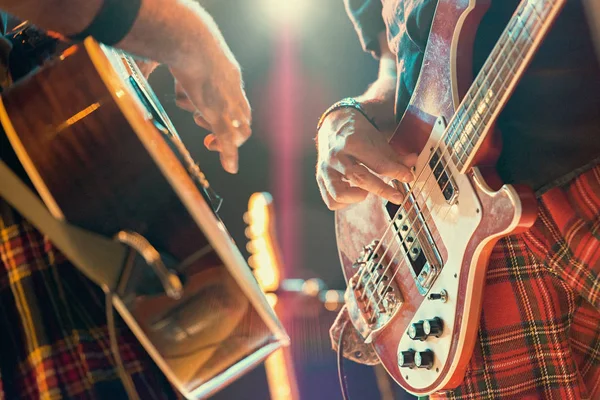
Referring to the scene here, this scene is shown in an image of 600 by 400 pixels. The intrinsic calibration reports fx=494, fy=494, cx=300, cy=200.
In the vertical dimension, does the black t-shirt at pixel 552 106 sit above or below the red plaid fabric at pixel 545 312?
above

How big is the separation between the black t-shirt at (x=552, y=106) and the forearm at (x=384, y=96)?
0.24m

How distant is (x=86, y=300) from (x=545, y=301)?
659 mm

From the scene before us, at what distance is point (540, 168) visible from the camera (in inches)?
28.8

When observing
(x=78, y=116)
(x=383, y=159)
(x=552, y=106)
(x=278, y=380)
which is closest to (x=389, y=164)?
(x=383, y=159)

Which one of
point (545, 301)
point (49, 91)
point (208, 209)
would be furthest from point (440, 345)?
point (49, 91)

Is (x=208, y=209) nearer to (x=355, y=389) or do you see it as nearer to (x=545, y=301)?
(x=545, y=301)

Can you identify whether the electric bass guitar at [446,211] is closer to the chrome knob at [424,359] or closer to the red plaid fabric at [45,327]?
the chrome knob at [424,359]

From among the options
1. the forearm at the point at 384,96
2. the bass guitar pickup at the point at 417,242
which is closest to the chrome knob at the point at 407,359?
the bass guitar pickup at the point at 417,242

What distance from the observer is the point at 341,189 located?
921mm

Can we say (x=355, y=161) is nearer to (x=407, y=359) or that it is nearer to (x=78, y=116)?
(x=407, y=359)

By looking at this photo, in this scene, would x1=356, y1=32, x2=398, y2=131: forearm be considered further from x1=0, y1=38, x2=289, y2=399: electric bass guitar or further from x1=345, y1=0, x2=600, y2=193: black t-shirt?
x1=0, y1=38, x2=289, y2=399: electric bass guitar

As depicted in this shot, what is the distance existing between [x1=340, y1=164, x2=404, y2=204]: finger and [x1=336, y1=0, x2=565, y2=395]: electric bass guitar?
0.08 feet

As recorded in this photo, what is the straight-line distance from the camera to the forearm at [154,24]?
0.50 metres

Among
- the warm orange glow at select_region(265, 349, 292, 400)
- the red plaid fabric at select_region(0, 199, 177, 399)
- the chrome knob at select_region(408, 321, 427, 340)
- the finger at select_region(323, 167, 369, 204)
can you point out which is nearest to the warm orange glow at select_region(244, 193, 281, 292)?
the warm orange glow at select_region(265, 349, 292, 400)
